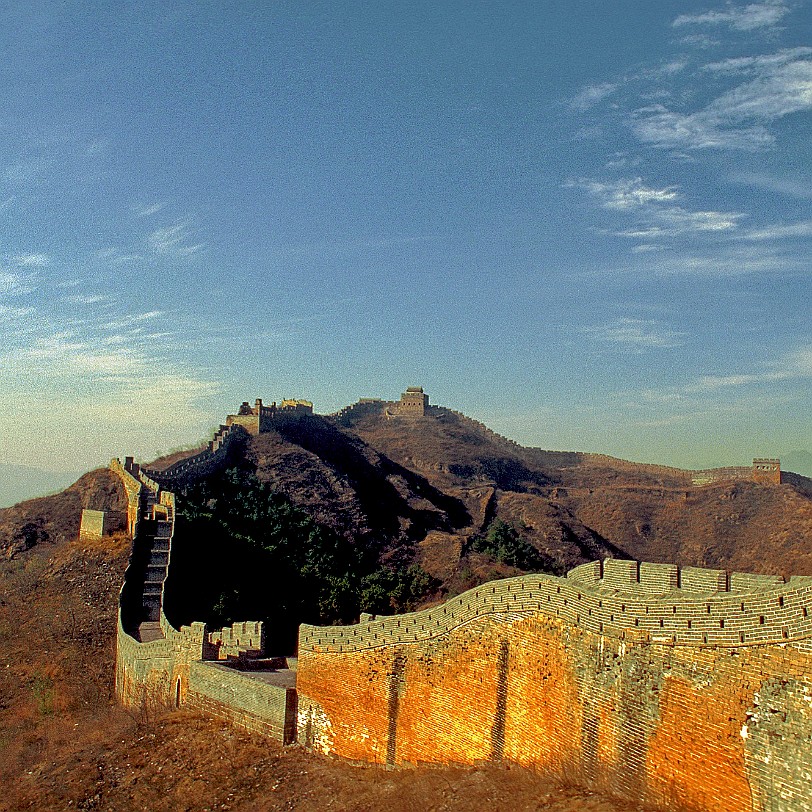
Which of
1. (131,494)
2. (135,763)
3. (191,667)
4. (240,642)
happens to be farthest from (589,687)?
(131,494)

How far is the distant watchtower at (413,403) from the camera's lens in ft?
270

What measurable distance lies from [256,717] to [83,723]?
24.9 ft

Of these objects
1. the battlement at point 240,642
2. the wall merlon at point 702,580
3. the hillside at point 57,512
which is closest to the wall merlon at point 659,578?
the wall merlon at point 702,580

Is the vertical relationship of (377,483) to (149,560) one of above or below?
above

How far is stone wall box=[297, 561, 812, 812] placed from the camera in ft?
33.3

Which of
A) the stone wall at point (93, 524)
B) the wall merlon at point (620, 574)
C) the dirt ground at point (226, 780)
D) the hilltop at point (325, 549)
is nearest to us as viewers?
the dirt ground at point (226, 780)

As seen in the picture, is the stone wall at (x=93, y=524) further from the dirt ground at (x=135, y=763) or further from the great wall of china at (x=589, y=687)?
the great wall of china at (x=589, y=687)

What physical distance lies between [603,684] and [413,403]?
71030 mm

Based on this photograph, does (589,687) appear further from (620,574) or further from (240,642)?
(240,642)

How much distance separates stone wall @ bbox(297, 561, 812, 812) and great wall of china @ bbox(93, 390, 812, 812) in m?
0.02

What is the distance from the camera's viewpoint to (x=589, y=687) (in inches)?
486

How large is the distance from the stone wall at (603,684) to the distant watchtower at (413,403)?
2559 inches

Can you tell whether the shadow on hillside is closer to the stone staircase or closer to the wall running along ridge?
the stone staircase

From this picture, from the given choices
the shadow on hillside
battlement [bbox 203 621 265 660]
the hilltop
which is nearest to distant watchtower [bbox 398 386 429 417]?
the hilltop
